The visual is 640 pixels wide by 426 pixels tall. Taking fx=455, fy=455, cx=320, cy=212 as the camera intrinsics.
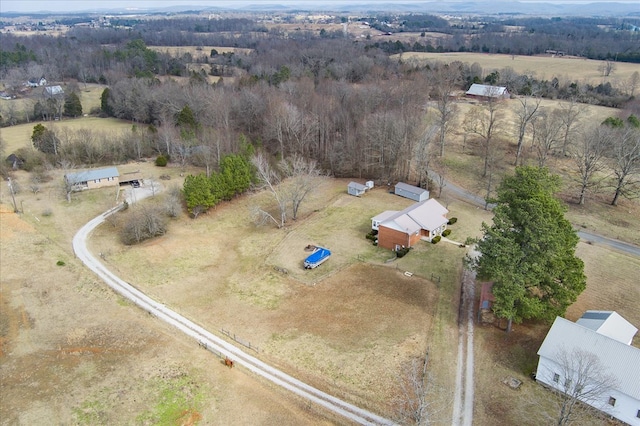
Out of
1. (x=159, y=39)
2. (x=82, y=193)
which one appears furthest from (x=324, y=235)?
(x=159, y=39)

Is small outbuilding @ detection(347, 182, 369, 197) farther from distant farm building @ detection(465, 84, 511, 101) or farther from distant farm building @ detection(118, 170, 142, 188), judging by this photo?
distant farm building @ detection(465, 84, 511, 101)

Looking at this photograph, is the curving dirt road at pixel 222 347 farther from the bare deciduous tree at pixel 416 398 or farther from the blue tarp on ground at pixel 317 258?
the blue tarp on ground at pixel 317 258

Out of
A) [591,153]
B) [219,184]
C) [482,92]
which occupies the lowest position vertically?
[219,184]

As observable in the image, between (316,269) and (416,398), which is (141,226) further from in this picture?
(416,398)

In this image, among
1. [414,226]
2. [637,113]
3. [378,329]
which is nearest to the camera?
[378,329]

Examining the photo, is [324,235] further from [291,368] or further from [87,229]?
[87,229]

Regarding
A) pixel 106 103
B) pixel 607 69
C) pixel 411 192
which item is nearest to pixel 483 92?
pixel 607 69
